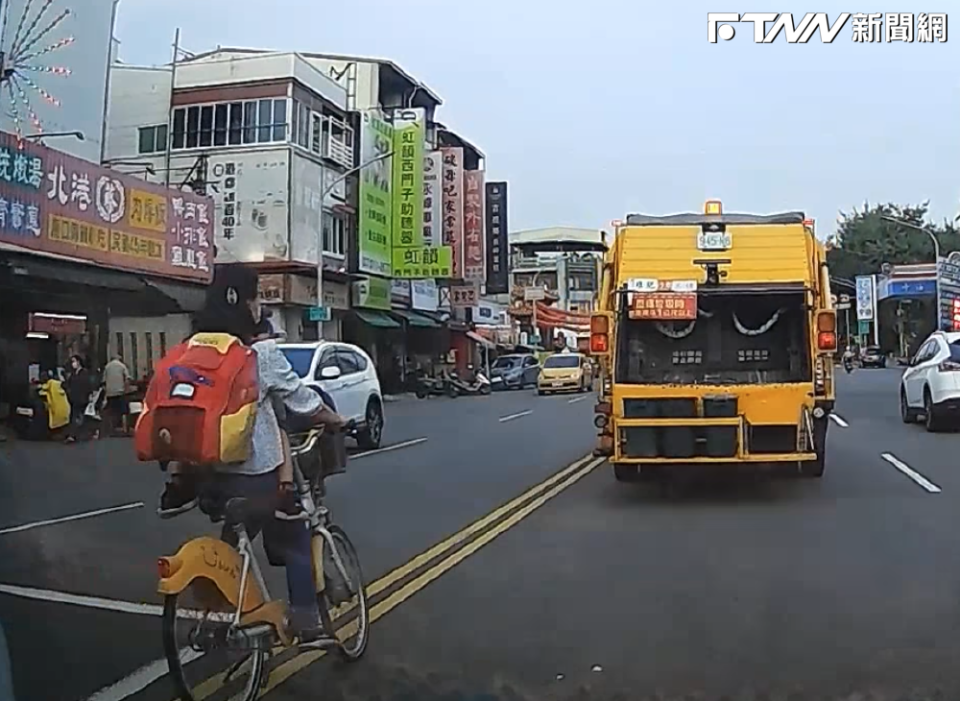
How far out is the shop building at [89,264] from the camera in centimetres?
538

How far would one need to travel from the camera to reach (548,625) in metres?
6.26

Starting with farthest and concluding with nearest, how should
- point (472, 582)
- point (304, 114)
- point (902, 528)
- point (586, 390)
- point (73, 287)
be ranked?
point (586, 390) → point (902, 528) → point (472, 582) → point (304, 114) → point (73, 287)

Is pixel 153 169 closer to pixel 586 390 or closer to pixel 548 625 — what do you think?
pixel 548 625

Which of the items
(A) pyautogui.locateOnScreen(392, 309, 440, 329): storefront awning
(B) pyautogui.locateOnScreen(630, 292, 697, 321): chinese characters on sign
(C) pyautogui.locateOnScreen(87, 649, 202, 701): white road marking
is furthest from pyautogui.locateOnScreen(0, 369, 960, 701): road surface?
(B) pyautogui.locateOnScreen(630, 292, 697, 321): chinese characters on sign

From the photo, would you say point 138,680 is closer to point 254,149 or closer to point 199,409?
point 199,409

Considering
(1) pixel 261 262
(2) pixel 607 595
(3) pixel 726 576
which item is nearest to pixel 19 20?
(1) pixel 261 262

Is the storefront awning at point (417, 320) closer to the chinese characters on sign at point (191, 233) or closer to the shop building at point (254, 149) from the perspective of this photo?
the shop building at point (254, 149)

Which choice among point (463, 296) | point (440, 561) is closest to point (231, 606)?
point (440, 561)

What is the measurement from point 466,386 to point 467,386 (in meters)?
0.44

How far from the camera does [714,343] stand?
12.2m

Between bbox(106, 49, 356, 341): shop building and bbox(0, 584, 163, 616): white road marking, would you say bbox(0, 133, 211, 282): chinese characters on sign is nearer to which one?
bbox(106, 49, 356, 341): shop building

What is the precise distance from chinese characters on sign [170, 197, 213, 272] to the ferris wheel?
96 cm

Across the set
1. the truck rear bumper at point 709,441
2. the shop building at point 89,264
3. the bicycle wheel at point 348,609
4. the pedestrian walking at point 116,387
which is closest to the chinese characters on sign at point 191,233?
the shop building at point 89,264

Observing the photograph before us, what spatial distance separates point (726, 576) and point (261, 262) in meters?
3.21
